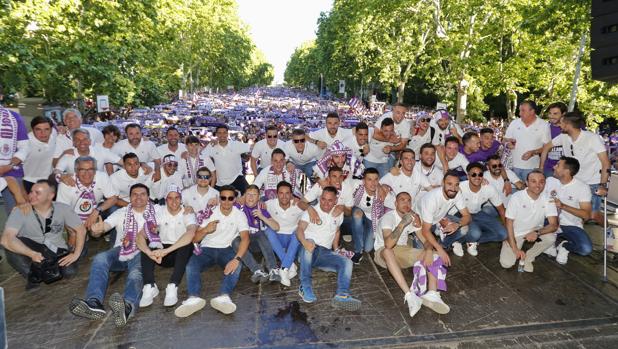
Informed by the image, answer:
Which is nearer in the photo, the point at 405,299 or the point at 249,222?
the point at 405,299

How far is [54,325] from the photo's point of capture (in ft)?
14.4

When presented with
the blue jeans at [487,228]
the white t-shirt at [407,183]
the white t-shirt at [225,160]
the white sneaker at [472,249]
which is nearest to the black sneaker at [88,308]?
the white t-shirt at [225,160]

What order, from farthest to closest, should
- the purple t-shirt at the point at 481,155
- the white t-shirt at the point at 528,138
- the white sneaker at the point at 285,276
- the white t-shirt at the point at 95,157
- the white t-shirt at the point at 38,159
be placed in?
1. the purple t-shirt at the point at 481,155
2. the white t-shirt at the point at 528,138
3. the white t-shirt at the point at 95,157
4. the white t-shirt at the point at 38,159
5. the white sneaker at the point at 285,276

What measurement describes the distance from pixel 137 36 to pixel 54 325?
Answer: 1181 cm

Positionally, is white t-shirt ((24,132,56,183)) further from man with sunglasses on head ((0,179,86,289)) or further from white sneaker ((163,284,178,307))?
white sneaker ((163,284,178,307))

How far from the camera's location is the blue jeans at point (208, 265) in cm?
479

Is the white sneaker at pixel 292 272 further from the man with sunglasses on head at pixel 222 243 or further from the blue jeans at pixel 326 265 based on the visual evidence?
the man with sunglasses on head at pixel 222 243

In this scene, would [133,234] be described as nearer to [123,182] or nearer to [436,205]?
[123,182]

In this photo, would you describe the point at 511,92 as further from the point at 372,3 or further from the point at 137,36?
the point at 137,36

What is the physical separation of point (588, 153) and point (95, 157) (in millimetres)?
8204

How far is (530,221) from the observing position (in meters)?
5.62

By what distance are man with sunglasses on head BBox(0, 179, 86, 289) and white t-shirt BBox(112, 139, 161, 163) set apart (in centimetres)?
253

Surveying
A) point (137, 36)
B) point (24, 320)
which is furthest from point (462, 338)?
point (137, 36)

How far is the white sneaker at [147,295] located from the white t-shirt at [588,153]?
6.59 meters
